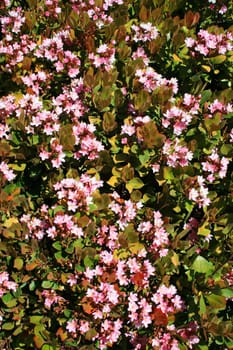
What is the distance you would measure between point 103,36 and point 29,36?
1.46ft

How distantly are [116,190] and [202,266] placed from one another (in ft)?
2.04

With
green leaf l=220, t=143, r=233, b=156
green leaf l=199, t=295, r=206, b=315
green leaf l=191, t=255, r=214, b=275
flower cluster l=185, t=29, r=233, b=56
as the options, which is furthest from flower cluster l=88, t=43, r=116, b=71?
green leaf l=199, t=295, r=206, b=315

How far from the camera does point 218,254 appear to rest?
2457 mm

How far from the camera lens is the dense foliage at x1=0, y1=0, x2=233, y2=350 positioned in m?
2.33

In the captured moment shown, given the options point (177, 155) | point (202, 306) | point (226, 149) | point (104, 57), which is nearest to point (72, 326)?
point (202, 306)

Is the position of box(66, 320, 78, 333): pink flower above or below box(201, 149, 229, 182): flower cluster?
below

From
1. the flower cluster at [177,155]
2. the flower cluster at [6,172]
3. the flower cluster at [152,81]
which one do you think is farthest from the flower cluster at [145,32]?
the flower cluster at [6,172]

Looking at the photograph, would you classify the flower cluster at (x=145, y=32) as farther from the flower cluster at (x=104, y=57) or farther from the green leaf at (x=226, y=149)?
the green leaf at (x=226, y=149)

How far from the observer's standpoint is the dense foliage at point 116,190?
2.33 meters

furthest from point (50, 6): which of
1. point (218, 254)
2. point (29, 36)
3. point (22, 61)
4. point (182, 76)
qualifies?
point (218, 254)

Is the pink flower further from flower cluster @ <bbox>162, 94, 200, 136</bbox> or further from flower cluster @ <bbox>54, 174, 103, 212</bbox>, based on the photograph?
flower cluster @ <bbox>162, 94, 200, 136</bbox>

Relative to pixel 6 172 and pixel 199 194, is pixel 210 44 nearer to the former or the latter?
pixel 199 194

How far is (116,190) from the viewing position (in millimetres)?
2682

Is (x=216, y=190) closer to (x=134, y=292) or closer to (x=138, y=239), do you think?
(x=138, y=239)
